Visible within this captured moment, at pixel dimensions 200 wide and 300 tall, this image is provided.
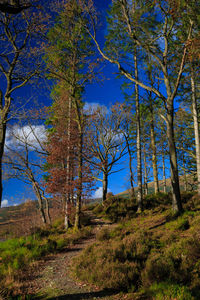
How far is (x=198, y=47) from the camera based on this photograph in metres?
7.55

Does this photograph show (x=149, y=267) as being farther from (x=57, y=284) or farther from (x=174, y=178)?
(x=174, y=178)

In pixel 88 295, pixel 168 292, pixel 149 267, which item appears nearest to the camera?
pixel 168 292

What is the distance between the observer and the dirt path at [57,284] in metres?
4.85

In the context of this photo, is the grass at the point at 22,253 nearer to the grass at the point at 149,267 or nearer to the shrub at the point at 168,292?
the grass at the point at 149,267

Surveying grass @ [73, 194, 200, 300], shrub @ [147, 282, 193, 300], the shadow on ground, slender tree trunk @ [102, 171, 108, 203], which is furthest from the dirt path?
slender tree trunk @ [102, 171, 108, 203]

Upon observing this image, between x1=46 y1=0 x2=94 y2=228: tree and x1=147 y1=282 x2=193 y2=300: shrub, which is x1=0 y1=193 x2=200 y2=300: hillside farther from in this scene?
x1=46 y1=0 x2=94 y2=228: tree

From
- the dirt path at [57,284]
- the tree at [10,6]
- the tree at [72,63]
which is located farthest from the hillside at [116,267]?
the tree at [10,6]

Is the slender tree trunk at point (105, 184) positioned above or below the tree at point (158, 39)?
below

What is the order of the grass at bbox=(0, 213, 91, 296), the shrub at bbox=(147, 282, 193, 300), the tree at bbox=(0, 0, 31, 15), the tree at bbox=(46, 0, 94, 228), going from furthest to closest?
the tree at bbox=(46, 0, 94, 228) → the grass at bbox=(0, 213, 91, 296) → the shrub at bbox=(147, 282, 193, 300) → the tree at bbox=(0, 0, 31, 15)

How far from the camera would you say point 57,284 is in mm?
5609

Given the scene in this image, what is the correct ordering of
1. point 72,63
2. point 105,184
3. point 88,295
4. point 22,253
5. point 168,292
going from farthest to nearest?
point 105,184 → point 72,63 → point 22,253 → point 88,295 → point 168,292

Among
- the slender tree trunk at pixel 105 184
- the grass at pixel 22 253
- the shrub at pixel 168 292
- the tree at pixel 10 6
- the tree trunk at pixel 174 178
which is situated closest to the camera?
the tree at pixel 10 6

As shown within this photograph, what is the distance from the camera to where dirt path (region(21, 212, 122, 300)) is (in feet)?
15.9

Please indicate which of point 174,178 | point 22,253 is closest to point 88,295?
point 22,253
